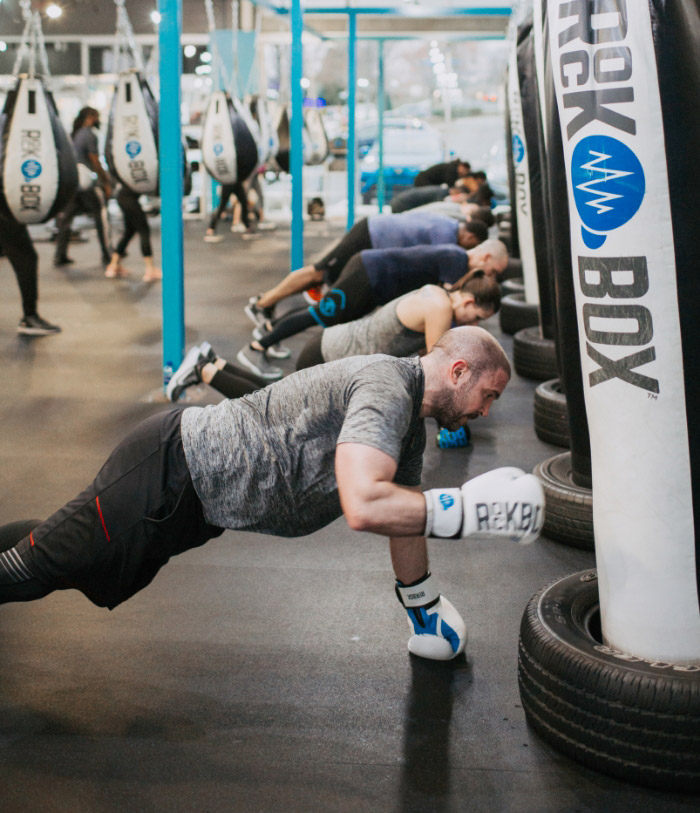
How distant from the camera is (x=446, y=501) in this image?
1.81m

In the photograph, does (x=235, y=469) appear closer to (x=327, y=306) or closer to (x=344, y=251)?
(x=327, y=306)

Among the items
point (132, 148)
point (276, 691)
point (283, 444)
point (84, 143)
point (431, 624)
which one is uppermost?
point (84, 143)

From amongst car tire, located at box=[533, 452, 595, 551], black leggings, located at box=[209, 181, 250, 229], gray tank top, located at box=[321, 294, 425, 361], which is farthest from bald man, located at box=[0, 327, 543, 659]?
black leggings, located at box=[209, 181, 250, 229]

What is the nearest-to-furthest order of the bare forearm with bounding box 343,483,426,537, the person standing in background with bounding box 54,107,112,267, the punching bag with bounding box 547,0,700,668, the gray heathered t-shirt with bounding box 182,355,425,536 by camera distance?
1. the bare forearm with bounding box 343,483,426,537
2. the punching bag with bounding box 547,0,700,668
3. the gray heathered t-shirt with bounding box 182,355,425,536
4. the person standing in background with bounding box 54,107,112,267

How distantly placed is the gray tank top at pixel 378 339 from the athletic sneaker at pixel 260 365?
1.34 metres

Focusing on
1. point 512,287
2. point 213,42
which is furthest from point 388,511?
point 213,42

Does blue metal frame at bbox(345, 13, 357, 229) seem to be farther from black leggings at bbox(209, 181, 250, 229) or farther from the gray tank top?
the gray tank top

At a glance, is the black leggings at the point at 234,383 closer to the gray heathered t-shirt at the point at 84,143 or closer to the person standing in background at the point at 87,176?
the person standing in background at the point at 87,176

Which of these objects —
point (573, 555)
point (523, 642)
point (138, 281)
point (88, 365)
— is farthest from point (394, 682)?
point (138, 281)

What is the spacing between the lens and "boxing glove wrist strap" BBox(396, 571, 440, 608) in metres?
2.46

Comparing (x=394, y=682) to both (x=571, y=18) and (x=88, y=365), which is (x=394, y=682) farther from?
(x=88, y=365)

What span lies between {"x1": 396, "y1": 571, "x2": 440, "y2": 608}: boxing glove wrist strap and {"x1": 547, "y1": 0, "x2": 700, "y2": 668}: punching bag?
1.84ft

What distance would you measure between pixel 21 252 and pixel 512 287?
3.90 meters

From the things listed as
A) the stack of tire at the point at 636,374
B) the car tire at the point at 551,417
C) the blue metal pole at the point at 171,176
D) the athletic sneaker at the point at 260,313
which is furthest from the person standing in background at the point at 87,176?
the stack of tire at the point at 636,374
